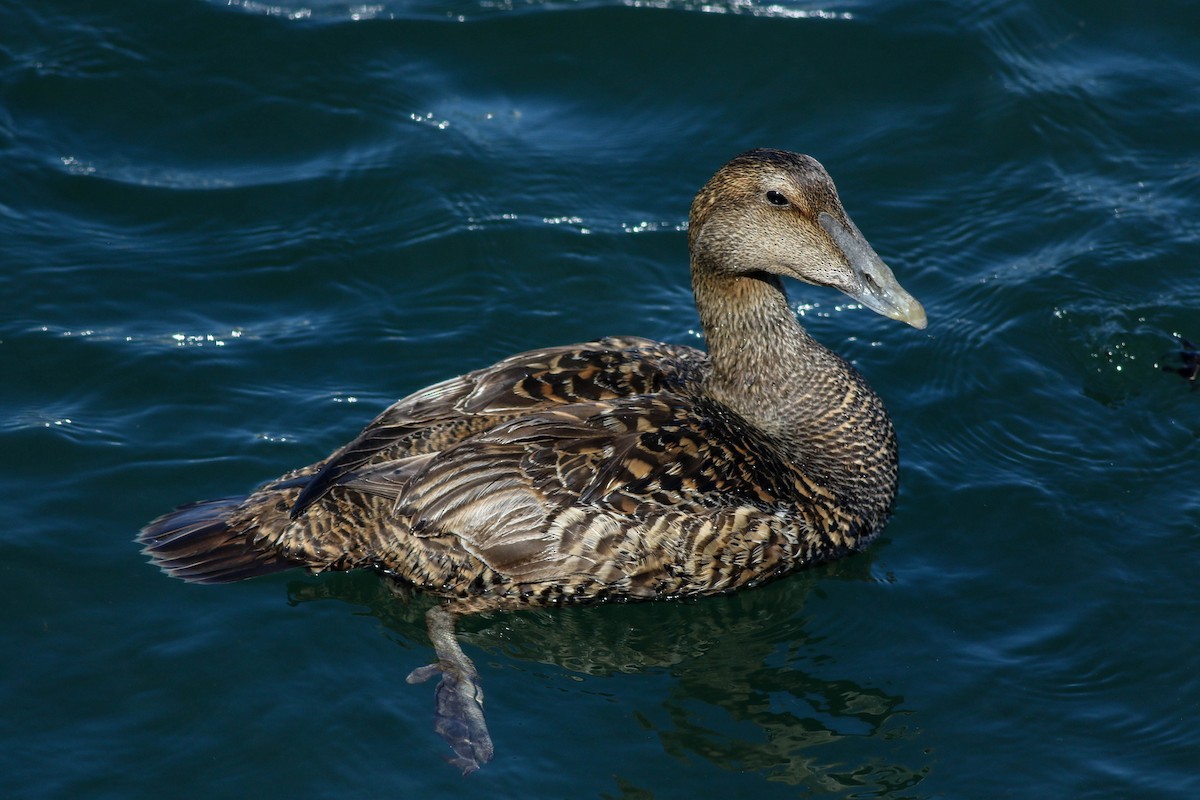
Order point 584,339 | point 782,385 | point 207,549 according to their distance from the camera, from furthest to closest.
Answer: point 584,339 → point 782,385 → point 207,549

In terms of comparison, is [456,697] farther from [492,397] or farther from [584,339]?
[584,339]

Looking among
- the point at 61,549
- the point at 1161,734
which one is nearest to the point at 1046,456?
the point at 1161,734

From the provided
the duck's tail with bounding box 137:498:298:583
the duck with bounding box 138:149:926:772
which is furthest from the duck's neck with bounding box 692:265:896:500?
the duck's tail with bounding box 137:498:298:583

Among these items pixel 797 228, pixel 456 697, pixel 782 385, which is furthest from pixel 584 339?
pixel 456 697

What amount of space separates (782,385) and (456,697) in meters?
2.16

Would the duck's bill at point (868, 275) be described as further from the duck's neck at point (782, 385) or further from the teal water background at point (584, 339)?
the teal water background at point (584, 339)

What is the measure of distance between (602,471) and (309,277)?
2850mm

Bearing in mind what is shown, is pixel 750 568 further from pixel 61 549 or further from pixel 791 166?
pixel 61 549

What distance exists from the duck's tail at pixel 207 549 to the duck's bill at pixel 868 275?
8.84 feet

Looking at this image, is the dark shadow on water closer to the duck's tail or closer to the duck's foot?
the duck's foot

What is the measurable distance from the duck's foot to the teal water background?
2.9 inches

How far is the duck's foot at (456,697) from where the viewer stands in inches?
216

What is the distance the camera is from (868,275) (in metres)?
6.35

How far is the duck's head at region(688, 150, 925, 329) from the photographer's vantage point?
634 cm
